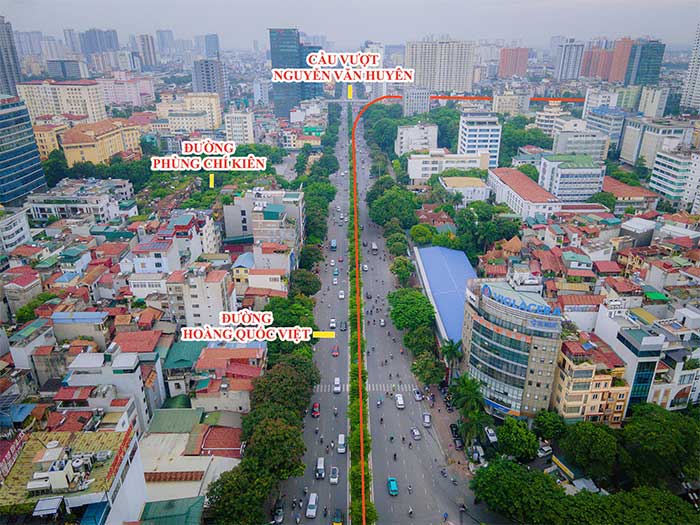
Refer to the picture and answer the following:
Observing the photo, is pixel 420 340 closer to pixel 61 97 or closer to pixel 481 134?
pixel 481 134

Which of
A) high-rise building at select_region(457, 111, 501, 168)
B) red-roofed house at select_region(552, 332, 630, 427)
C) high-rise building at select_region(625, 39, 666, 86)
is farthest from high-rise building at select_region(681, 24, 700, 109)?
red-roofed house at select_region(552, 332, 630, 427)

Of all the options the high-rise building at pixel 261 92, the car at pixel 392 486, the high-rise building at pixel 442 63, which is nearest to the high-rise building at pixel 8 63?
the high-rise building at pixel 261 92

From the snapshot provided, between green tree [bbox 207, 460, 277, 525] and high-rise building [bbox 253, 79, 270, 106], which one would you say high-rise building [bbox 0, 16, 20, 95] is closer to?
high-rise building [bbox 253, 79, 270, 106]

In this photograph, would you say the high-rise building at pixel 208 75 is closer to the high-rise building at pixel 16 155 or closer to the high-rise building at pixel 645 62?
the high-rise building at pixel 16 155

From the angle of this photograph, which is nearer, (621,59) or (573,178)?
(573,178)

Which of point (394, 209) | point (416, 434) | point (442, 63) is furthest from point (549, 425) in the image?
point (442, 63)

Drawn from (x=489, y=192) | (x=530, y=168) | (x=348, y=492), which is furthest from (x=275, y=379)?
(x=530, y=168)
